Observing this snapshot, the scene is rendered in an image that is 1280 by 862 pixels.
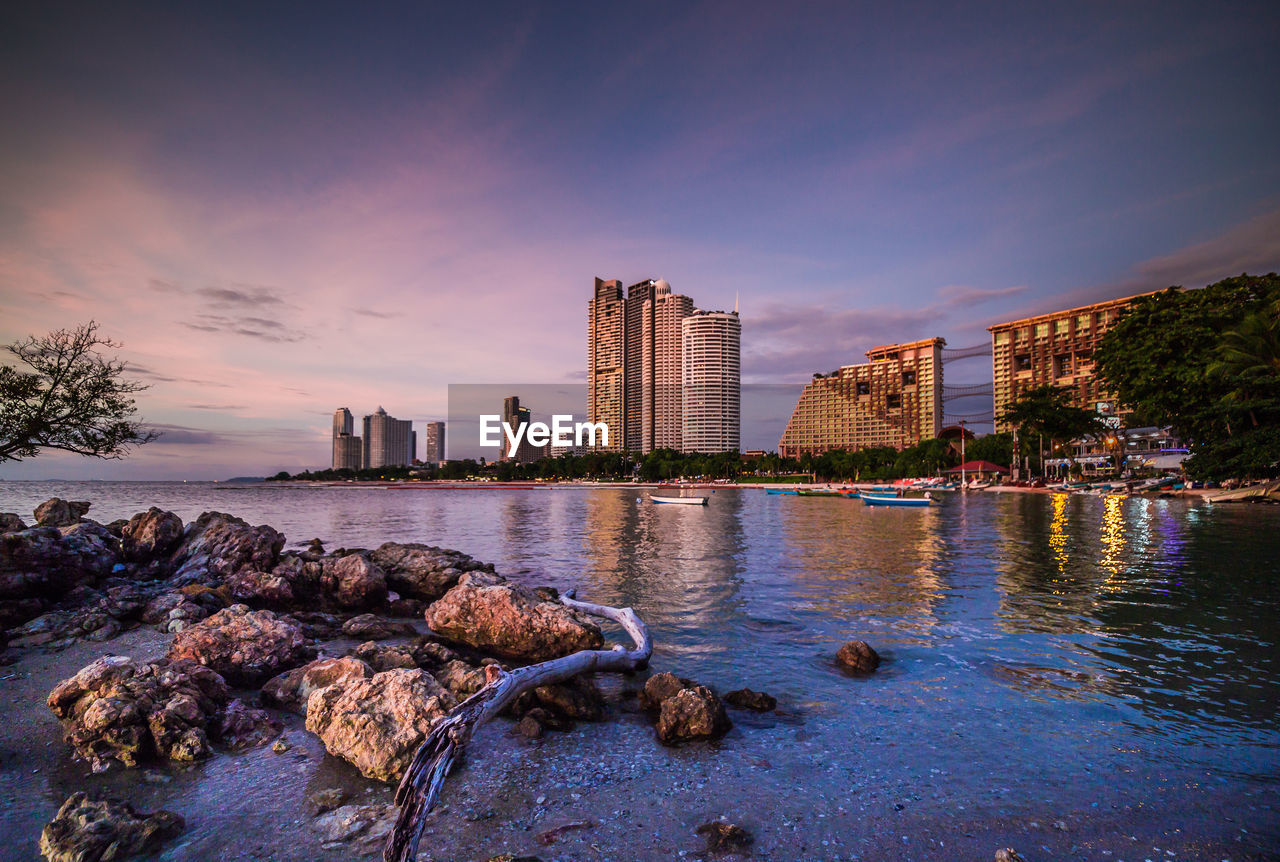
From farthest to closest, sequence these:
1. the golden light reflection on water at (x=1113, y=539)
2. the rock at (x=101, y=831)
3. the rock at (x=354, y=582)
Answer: the golden light reflection on water at (x=1113, y=539) < the rock at (x=354, y=582) < the rock at (x=101, y=831)

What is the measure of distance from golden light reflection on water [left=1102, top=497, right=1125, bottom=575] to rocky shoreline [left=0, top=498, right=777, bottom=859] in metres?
20.8

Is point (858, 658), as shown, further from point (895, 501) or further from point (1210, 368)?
point (895, 501)

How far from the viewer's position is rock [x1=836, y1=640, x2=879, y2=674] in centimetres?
1020

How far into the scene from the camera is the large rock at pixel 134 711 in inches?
247

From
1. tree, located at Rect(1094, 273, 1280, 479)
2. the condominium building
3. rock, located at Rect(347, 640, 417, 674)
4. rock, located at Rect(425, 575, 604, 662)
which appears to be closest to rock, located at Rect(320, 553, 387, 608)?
rock, located at Rect(425, 575, 604, 662)

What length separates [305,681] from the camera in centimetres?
802

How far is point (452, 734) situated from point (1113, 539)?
3584cm

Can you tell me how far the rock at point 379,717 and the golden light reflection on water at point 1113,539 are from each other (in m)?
23.3

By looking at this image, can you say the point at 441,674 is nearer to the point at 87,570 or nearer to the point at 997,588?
the point at 87,570

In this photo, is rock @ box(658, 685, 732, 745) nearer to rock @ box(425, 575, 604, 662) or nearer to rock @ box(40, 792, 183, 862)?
rock @ box(425, 575, 604, 662)

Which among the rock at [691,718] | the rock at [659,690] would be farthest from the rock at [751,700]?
the rock at [691,718]

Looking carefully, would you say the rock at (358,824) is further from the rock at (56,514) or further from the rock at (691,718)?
the rock at (56,514)

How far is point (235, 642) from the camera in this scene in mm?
9008

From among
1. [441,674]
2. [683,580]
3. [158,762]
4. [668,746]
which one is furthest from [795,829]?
[683,580]
